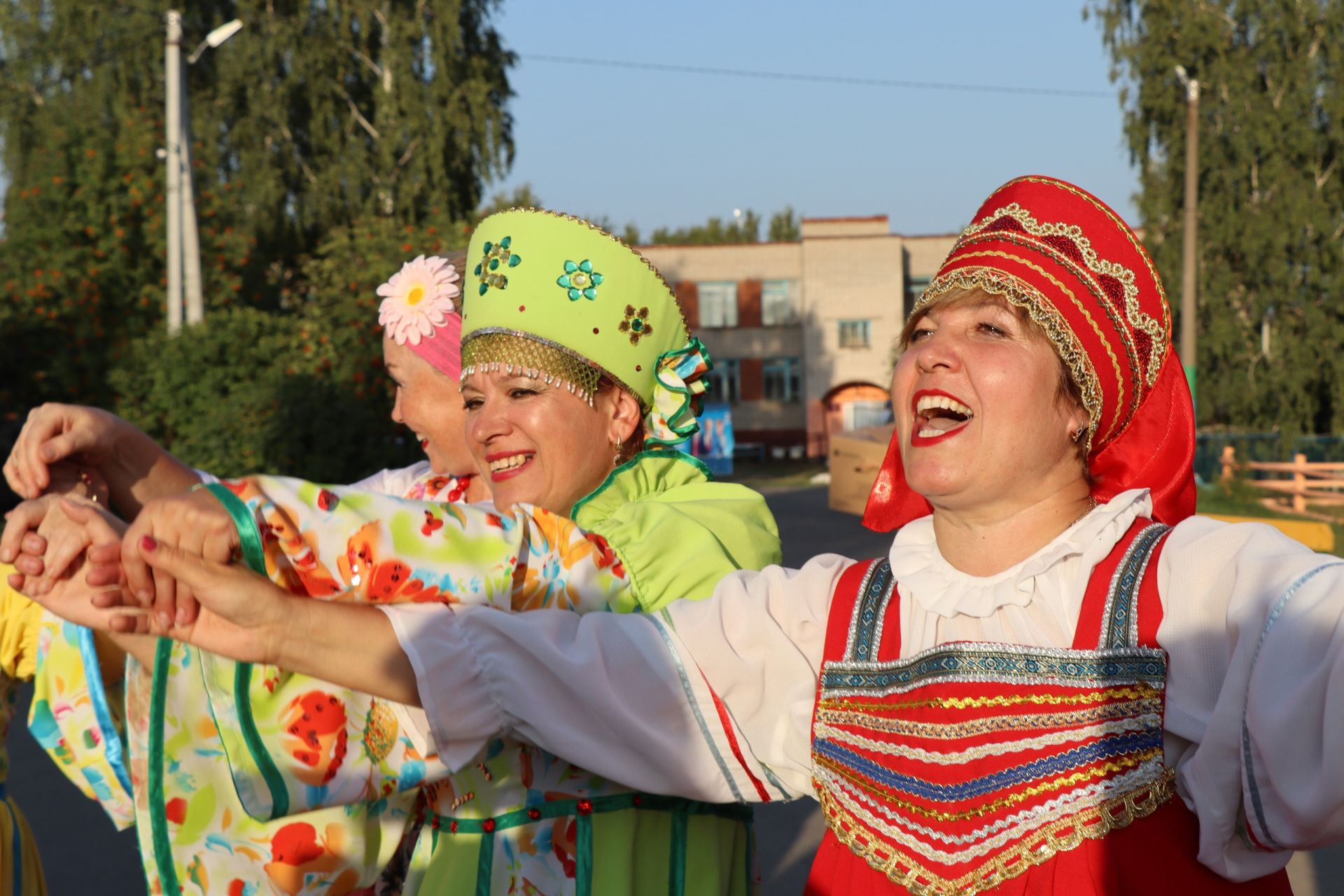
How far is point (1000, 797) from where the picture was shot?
1.77 meters

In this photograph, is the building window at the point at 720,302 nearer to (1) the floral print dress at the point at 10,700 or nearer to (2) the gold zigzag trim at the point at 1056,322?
(1) the floral print dress at the point at 10,700

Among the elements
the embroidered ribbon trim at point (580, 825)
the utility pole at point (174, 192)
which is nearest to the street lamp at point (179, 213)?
the utility pole at point (174, 192)

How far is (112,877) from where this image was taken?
5.09m

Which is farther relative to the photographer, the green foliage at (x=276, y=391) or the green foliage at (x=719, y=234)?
the green foliage at (x=719, y=234)

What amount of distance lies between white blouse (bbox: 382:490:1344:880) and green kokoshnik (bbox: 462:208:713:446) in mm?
562

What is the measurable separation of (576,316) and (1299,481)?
65.4 ft

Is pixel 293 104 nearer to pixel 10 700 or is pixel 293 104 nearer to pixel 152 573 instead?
pixel 10 700

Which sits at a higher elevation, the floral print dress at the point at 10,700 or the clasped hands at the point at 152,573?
the clasped hands at the point at 152,573

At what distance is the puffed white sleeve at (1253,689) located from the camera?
147cm

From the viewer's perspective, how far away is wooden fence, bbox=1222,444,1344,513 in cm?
1969

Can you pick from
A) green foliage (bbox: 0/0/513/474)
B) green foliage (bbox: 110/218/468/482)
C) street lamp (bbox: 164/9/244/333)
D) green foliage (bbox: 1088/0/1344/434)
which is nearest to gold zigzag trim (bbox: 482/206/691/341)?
green foliage (bbox: 110/218/468/482)

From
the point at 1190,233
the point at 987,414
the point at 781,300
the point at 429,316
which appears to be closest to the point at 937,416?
the point at 987,414

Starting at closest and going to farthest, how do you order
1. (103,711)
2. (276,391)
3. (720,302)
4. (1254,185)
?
1. (103,711)
2. (276,391)
3. (1254,185)
4. (720,302)

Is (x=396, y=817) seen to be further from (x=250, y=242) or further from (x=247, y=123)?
(x=247, y=123)
